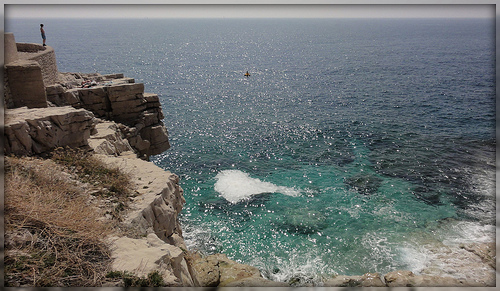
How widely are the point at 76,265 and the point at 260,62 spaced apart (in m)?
86.4

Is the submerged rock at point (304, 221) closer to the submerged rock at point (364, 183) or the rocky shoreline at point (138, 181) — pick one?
the submerged rock at point (364, 183)

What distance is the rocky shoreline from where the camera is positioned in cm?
965

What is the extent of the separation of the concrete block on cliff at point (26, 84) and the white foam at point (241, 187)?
14.9m

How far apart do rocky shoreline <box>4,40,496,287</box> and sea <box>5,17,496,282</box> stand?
9.19 feet

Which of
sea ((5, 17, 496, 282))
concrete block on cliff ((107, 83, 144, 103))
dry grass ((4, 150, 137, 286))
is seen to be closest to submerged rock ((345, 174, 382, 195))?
sea ((5, 17, 496, 282))

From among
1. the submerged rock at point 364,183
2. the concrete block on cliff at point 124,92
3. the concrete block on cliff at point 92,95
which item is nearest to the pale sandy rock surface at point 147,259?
the concrete block on cliff at point 124,92

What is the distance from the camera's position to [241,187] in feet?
93.5

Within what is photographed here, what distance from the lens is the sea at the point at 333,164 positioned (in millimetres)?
21078

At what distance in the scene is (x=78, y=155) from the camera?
47.4 feet

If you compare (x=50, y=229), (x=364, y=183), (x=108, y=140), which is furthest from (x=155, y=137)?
(x=364, y=183)

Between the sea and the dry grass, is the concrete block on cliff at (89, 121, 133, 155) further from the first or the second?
the sea

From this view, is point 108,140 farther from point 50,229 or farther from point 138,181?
point 50,229

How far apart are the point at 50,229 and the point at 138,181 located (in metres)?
5.62

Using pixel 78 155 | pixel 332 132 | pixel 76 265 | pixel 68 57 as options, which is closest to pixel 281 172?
pixel 332 132
